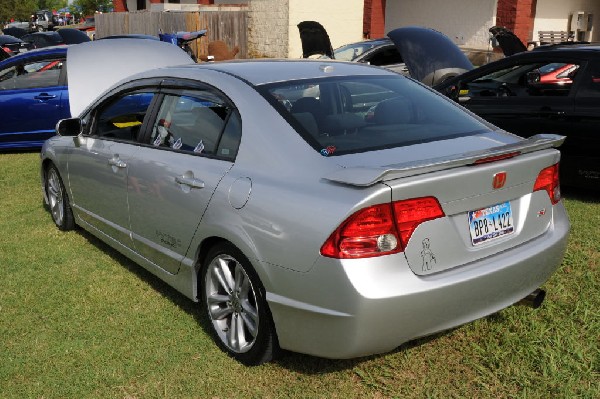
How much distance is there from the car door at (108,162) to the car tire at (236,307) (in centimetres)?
106

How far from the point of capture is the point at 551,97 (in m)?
6.32

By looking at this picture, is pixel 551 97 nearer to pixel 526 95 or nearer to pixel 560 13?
pixel 526 95

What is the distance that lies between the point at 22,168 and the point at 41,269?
13.4ft

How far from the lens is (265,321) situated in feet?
10.4

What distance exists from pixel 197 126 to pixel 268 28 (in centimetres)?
2152

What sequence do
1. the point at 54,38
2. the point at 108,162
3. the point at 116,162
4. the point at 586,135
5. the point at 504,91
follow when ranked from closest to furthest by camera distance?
1. the point at 116,162
2. the point at 108,162
3. the point at 586,135
4. the point at 504,91
5. the point at 54,38

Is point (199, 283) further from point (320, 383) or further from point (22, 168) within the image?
point (22, 168)

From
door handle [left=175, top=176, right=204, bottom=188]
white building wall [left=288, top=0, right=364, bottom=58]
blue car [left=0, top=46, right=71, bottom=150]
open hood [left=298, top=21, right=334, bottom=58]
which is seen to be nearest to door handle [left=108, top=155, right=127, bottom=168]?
door handle [left=175, top=176, right=204, bottom=188]

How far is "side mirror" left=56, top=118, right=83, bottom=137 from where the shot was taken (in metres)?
5.07

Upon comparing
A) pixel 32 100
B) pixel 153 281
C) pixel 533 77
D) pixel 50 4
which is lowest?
pixel 153 281

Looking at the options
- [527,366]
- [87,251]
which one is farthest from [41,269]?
[527,366]

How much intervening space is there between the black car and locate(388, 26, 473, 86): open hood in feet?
1.76

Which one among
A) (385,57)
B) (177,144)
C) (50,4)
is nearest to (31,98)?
(385,57)

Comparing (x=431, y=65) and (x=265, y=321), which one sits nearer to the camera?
(x=265, y=321)
